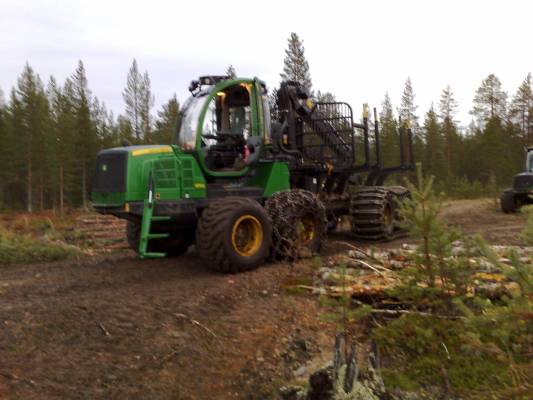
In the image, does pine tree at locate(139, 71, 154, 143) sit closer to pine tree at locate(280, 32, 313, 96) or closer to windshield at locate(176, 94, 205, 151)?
pine tree at locate(280, 32, 313, 96)

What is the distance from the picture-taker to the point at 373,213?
10.3 meters

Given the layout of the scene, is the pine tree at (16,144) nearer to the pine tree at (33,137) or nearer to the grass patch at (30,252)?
the pine tree at (33,137)

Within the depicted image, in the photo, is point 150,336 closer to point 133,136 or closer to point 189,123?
point 189,123

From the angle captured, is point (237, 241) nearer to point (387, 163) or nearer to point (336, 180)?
point (336, 180)

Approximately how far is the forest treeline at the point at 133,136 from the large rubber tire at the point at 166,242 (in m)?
24.3

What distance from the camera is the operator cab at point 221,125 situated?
795 cm

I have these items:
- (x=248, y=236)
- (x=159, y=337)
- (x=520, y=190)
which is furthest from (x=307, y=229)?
(x=520, y=190)

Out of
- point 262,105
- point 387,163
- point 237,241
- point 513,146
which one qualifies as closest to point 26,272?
point 237,241

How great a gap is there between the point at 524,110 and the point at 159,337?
1826 inches

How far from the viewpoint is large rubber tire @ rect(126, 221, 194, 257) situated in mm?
8750

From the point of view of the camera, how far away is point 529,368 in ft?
10.7

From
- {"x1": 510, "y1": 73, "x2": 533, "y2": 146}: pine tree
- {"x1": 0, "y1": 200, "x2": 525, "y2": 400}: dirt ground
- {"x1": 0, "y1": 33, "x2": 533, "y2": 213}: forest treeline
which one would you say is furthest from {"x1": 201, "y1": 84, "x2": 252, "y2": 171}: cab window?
{"x1": 510, "y1": 73, "x2": 533, "y2": 146}: pine tree

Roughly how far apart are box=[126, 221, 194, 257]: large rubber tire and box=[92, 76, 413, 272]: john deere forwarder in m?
0.02

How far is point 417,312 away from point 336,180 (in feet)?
21.1
